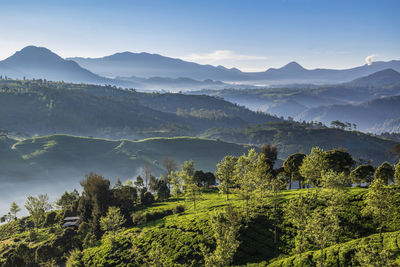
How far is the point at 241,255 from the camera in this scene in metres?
73.1

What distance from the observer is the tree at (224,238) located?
63938 millimetres

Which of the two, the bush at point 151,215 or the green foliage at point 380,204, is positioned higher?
the green foliage at point 380,204

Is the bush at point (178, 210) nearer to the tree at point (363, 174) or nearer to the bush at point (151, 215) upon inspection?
the bush at point (151, 215)

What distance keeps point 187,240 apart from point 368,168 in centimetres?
7507

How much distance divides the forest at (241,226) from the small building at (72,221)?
0.53 metres

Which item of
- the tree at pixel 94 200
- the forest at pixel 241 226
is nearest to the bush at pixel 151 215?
the forest at pixel 241 226

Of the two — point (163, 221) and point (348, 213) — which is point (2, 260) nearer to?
point (163, 221)

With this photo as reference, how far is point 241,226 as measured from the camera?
3184 inches

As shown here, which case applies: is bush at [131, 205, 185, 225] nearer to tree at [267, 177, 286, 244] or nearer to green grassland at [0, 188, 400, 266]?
green grassland at [0, 188, 400, 266]

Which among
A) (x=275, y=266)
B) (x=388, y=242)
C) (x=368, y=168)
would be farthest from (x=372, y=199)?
(x=368, y=168)

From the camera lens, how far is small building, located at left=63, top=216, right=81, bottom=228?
12260 cm

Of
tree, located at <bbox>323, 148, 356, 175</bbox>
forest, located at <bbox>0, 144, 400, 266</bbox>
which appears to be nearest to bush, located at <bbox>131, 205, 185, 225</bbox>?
forest, located at <bbox>0, 144, 400, 266</bbox>

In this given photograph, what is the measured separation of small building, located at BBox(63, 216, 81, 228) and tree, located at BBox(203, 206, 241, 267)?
68.8m

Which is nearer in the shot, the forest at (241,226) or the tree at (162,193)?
the forest at (241,226)
